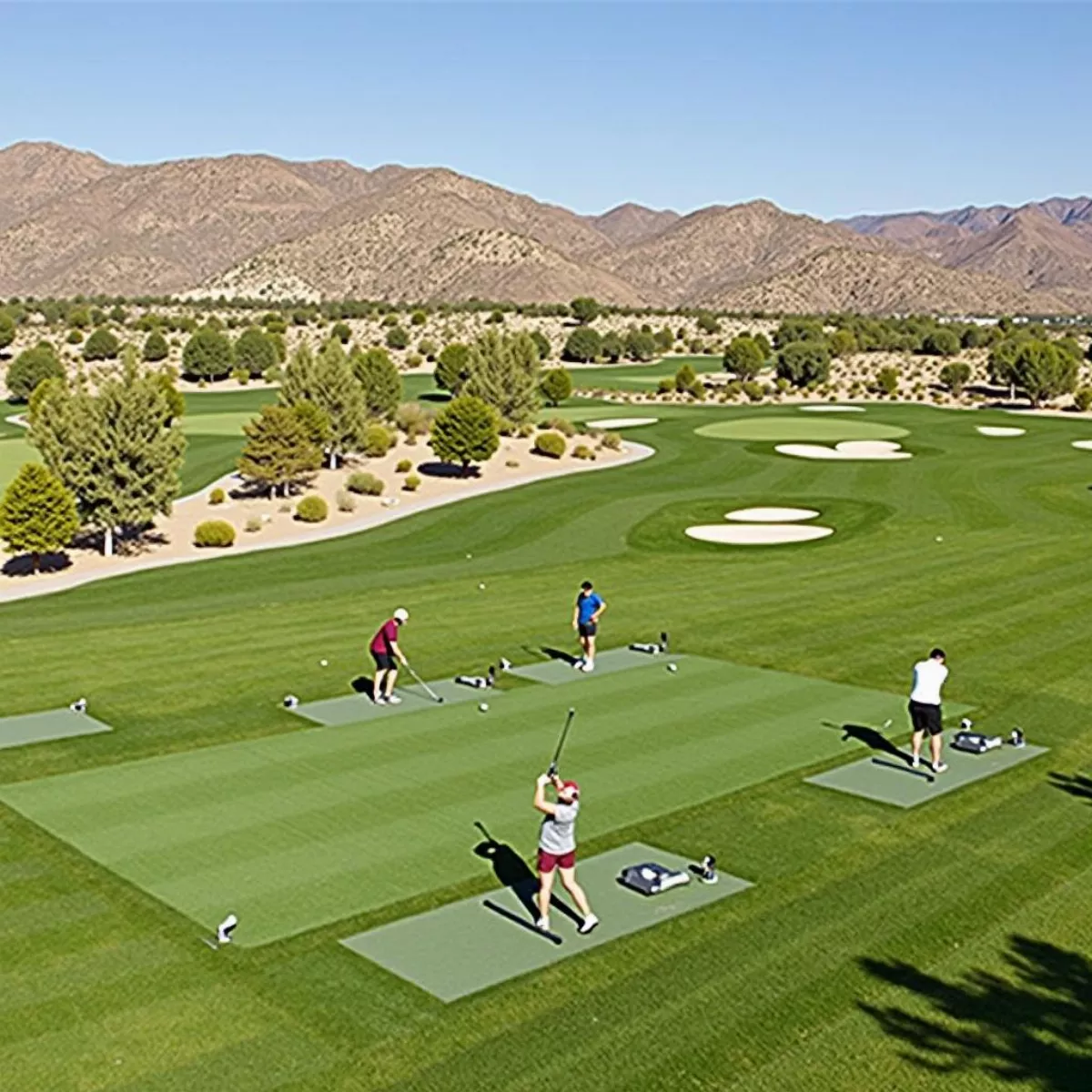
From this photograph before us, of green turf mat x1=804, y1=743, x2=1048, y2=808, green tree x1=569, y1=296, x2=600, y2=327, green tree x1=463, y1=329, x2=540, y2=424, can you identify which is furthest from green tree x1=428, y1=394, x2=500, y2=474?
green tree x1=569, y1=296, x2=600, y2=327

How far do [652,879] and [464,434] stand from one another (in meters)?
45.4

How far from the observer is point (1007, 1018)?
38.2 ft

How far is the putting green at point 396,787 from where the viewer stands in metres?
14.6

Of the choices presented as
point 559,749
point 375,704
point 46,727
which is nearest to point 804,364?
point 375,704

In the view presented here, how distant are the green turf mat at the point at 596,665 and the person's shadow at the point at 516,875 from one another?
25.6ft

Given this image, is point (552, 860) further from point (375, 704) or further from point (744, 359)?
point (744, 359)

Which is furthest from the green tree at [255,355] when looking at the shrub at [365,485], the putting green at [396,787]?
the putting green at [396,787]

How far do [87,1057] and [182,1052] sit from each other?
0.80 metres

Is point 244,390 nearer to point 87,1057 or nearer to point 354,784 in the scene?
point 354,784

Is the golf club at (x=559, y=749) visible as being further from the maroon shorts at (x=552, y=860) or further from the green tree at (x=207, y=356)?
the green tree at (x=207, y=356)

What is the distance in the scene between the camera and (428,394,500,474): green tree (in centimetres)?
5862

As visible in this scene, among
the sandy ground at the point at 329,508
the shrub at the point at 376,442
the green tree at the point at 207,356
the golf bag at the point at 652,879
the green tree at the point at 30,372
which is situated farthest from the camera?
the green tree at the point at 207,356

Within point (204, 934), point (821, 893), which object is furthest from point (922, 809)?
point (204, 934)

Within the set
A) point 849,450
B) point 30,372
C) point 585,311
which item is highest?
point 585,311
